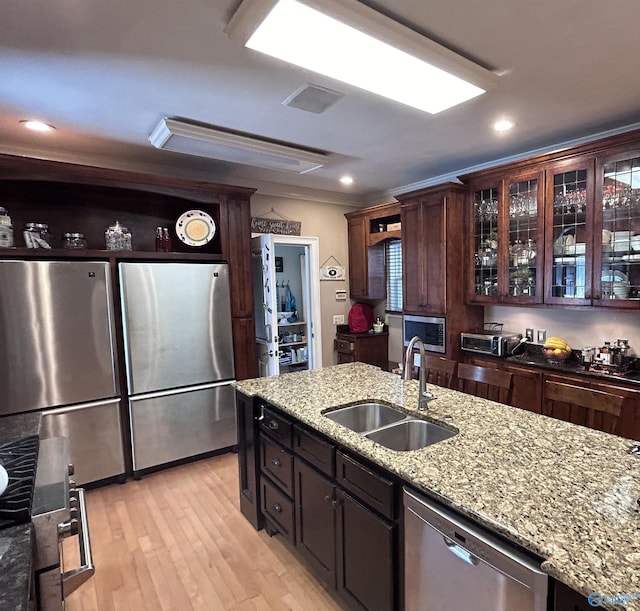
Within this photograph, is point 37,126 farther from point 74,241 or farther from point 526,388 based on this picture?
point 526,388

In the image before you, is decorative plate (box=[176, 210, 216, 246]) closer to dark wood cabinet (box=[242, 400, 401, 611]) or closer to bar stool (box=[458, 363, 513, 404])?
dark wood cabinet (box=[242, 400, 401, 611])

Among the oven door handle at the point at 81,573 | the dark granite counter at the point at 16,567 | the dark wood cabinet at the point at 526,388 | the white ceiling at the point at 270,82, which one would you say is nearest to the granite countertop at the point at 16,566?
the dark granite counter at the point at 16,567

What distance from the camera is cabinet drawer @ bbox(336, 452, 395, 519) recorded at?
1.44 metres

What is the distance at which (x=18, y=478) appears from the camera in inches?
50.2

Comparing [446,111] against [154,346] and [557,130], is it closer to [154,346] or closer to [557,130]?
[557,130]

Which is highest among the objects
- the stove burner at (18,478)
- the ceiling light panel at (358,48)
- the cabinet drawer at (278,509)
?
the ceiling light panel at (358,48)

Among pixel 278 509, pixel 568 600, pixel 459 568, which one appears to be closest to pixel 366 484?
pixel 459 568

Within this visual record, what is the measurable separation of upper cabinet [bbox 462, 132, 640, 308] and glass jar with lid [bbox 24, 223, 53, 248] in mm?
3496

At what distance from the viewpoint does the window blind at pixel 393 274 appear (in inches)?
183

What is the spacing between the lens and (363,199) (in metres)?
5.16

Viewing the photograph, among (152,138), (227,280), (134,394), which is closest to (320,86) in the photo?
(152,138)

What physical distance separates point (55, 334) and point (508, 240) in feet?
11.9

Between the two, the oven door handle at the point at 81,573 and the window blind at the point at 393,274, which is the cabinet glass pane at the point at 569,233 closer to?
the window blind at the point at 393,274

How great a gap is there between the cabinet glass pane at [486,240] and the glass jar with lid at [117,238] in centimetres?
304
